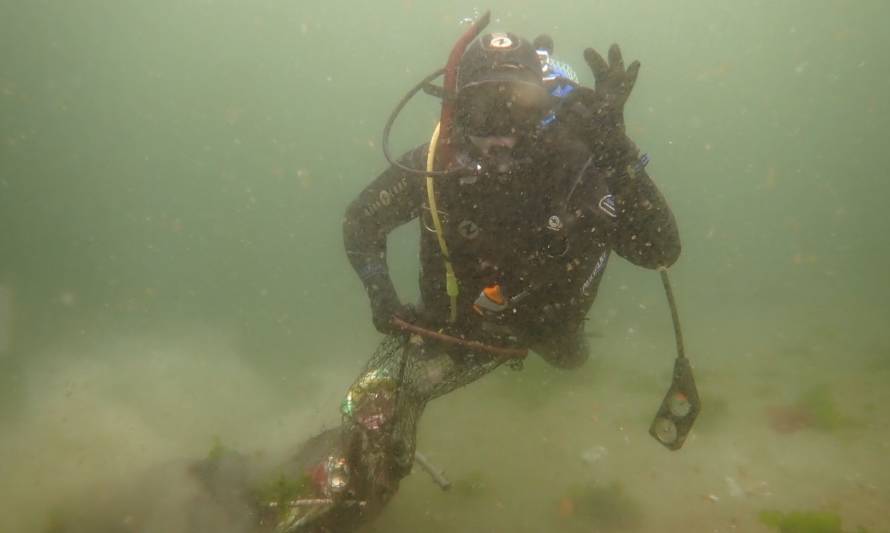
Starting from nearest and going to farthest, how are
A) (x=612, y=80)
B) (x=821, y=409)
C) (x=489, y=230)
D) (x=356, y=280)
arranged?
(x=612, y=80), (x=489, y=230), (x=821, y=409), (x=356, y=280)

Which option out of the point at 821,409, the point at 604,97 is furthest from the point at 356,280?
the point at 604,97

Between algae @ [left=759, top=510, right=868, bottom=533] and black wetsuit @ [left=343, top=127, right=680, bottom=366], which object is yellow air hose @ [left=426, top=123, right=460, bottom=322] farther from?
algae @ [left=759, top=510, right=868, bottom=533]

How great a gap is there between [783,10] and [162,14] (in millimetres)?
110850

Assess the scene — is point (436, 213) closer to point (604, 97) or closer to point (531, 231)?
point (531, 231)

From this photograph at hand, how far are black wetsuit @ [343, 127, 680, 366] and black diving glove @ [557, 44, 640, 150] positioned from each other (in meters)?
0.10

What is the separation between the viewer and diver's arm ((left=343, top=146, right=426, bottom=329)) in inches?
161

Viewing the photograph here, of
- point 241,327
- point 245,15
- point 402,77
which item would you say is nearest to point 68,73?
point 245,15

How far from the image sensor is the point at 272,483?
451 cm

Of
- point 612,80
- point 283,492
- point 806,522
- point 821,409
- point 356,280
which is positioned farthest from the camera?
point 356,280

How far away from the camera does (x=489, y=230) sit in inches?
128

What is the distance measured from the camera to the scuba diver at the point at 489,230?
3.03m

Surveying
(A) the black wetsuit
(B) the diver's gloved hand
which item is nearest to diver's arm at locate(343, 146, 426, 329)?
(A) the black wetsuit

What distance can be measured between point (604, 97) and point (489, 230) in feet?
3.38

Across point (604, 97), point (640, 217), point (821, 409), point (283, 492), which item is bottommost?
point (821, 409)
